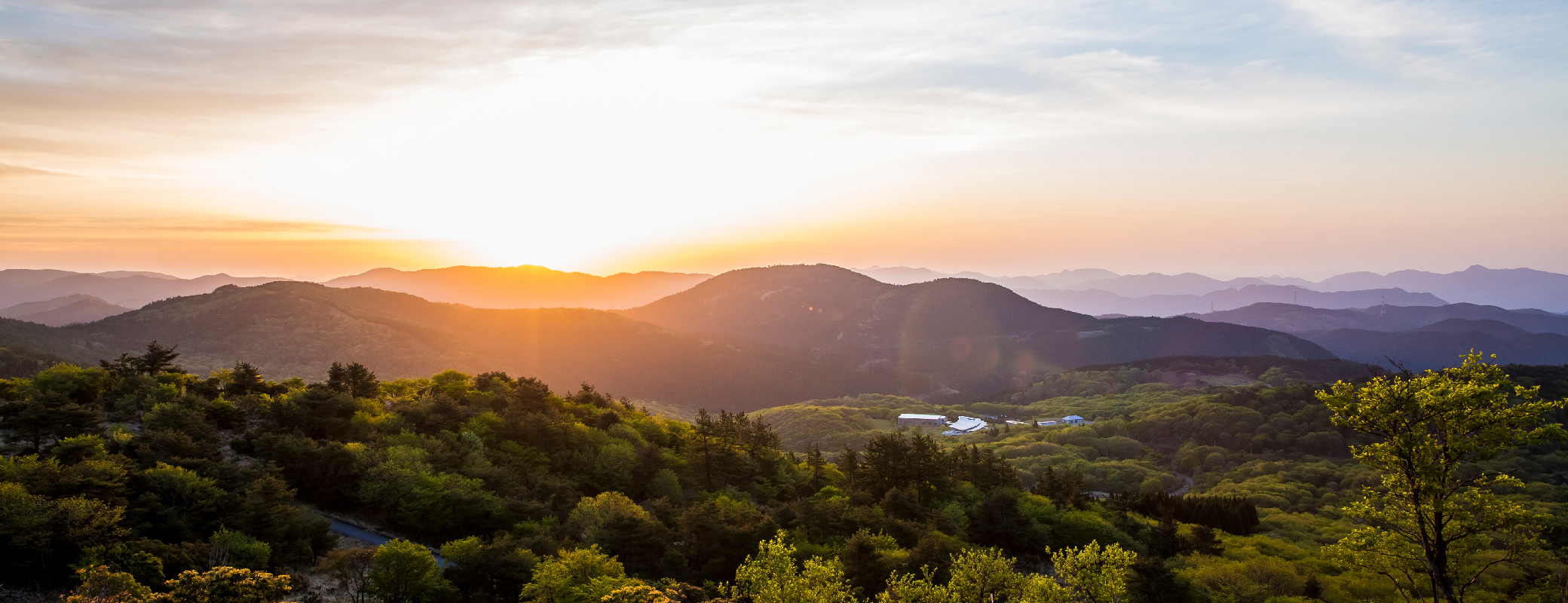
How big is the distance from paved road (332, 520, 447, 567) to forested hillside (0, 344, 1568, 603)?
1.69 metres

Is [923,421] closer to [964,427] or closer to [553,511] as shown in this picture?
[964,427]

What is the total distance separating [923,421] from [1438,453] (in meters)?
154

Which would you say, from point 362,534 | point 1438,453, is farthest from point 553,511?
point 1438,453

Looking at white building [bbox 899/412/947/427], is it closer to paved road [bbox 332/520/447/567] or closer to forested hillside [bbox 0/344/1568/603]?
forested hillside [bbox 0/344/1568/603]

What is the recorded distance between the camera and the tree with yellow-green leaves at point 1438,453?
72.2 ft

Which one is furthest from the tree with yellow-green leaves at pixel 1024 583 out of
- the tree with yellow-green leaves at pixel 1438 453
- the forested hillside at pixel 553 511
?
the tree with yellow-green leaves at pixel 1438 453

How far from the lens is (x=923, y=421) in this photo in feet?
573

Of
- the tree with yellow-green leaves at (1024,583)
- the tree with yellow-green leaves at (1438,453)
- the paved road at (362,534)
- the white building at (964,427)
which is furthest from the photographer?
the white building at (964,427)

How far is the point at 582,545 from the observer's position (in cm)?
4253

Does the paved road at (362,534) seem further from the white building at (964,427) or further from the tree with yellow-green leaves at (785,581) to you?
the white building at (964,427)

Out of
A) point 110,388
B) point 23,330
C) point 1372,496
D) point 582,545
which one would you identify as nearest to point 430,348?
point 23,330

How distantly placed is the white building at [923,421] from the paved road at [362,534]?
139308mm

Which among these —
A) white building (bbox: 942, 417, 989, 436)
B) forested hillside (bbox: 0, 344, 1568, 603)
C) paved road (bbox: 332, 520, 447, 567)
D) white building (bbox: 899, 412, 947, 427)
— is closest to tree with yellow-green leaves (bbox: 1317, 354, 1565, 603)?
forested hillside (bbox: 0, 344, 1568, 603)

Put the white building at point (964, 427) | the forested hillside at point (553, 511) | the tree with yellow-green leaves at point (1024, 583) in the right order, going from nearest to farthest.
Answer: the tree with yellow-green leaves at point (1024, 583) < the forested hillside at point (553, 511) < the white building at point (964, 427)
